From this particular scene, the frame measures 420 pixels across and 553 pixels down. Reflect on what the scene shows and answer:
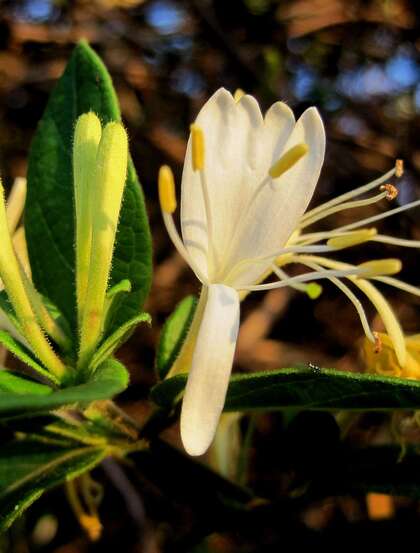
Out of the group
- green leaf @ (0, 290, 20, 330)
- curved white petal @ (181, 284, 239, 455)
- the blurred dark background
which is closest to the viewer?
curved white petal @ (181, 284, 239, 455)

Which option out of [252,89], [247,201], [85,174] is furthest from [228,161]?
[252,89]

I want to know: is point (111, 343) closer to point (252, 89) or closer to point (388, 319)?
point (388, 319)

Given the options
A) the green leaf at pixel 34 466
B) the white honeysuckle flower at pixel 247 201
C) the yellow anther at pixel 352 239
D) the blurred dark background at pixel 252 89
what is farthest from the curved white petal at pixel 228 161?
the blurred dark background at pixel 252 89

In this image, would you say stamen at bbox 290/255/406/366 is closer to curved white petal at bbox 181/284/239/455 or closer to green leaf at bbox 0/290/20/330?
curved white petal at bbox 181/284/239/455

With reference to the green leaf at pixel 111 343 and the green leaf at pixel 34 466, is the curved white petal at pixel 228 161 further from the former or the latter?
the green leaf at pixel 34 466

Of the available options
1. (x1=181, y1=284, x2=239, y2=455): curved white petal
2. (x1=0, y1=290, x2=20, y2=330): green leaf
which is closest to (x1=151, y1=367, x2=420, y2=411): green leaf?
(x1=181, y1=284, x2=239, y2=455): curved white petal

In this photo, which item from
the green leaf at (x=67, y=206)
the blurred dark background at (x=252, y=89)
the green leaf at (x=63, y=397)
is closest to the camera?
the green leaf at (x=63, y=397)
